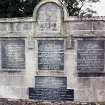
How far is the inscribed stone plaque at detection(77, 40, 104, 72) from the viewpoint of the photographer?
11.0 m

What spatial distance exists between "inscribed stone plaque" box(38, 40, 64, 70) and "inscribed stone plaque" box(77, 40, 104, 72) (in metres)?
0.54

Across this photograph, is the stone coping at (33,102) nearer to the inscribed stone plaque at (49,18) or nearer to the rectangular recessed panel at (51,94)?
the rectangular recessed panel at (51,94)

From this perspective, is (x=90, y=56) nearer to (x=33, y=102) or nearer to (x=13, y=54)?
(x=33, y=102)

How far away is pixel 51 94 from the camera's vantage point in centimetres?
1120

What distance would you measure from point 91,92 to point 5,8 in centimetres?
1048

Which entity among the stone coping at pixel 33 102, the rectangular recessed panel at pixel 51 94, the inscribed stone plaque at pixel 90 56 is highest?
the inscribed stone plaque at pixel 90 56

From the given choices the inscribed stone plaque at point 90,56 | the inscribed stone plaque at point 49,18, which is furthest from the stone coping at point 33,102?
the inscribed stone plaque at point 49,18

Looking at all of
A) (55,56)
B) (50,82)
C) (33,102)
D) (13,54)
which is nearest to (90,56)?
(55,56)

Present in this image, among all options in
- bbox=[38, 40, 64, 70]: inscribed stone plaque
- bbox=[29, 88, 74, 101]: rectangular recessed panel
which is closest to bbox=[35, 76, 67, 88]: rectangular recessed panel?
bbox=[29, 88, 74, 101]: rectangular recessed panel

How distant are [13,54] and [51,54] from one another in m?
1.23

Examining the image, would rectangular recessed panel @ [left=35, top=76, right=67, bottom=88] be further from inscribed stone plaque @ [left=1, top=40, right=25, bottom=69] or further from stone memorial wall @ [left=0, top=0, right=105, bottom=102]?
inscribed stone plaque @ [left=1, top=40, right=25, bottom=69]

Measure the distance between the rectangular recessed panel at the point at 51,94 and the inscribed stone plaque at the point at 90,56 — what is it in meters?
0.80

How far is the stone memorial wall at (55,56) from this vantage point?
434 inches

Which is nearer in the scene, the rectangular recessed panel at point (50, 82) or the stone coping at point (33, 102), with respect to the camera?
the stone coping at point (33, 102)
